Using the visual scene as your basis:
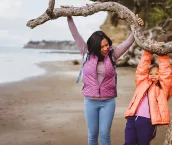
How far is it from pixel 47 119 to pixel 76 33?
340 cm

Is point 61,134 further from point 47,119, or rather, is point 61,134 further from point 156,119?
point 156,119

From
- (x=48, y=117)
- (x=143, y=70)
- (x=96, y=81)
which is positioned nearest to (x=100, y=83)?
(x=96, y=81)

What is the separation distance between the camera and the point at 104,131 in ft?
14.1

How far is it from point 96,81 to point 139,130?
76cm

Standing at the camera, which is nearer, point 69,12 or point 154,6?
point 69,12

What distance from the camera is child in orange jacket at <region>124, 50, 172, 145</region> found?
12.9 ft

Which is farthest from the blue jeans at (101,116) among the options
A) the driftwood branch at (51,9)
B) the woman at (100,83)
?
the driftwood branch at (51,9)

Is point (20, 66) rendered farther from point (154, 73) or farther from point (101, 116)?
point (154, 73)

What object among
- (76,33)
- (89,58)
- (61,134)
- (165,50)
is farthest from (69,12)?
(61,134)

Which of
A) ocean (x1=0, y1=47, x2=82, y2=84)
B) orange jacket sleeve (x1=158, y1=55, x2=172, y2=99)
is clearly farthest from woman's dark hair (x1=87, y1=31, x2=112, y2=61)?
ocean (x1=0, y1=47, x2=82, y2=84)

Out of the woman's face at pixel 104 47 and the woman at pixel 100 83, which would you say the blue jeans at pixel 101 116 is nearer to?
the woman at pixel 100 83

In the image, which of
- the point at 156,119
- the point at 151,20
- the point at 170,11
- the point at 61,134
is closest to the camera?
the point at 156,119

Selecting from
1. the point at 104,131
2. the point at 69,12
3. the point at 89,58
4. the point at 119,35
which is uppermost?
the point at 69,12

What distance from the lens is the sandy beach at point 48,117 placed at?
6.07 meters
